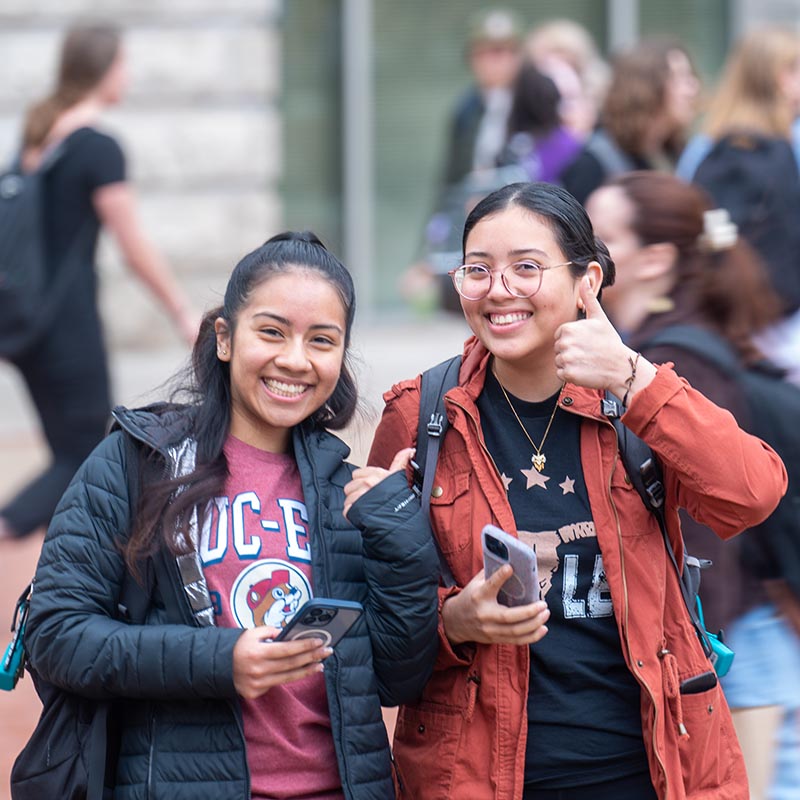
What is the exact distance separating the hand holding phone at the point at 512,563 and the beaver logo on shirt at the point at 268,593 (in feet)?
1.19

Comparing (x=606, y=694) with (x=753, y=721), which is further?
(x=753, y=721)

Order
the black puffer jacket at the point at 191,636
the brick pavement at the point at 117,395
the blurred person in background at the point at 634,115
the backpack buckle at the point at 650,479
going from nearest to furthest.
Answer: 1. the black puffer jacket at the point at 191,636
2. the backpack buckle at the point at 650,479
3. the brick pavement at the point at 117,395
4. the blurred person in background at the point at 634,115

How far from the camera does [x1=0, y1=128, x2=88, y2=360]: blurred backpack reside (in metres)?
5.94

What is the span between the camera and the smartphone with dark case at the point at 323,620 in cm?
260

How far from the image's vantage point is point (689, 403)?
280 centimetres

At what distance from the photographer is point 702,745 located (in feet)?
9.61

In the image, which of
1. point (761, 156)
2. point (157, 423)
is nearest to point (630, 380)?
point (157, 423)

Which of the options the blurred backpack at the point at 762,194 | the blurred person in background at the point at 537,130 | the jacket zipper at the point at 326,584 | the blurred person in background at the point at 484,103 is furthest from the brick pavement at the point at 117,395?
the jacket zipper at the point at 326,584

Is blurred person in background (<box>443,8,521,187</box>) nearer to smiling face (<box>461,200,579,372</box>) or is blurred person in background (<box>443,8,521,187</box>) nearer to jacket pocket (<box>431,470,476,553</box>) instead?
smiling face (<box>461,200,579,372</box>)

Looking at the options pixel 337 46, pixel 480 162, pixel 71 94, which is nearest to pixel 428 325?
pixel 337 46

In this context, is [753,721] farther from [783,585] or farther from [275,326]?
[275,326]

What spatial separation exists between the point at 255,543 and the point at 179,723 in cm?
35

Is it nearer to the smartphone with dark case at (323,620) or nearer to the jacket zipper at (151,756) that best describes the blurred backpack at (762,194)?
the smartphone with dark case at (323,620)

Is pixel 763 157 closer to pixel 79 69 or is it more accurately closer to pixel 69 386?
pixel 79 69
